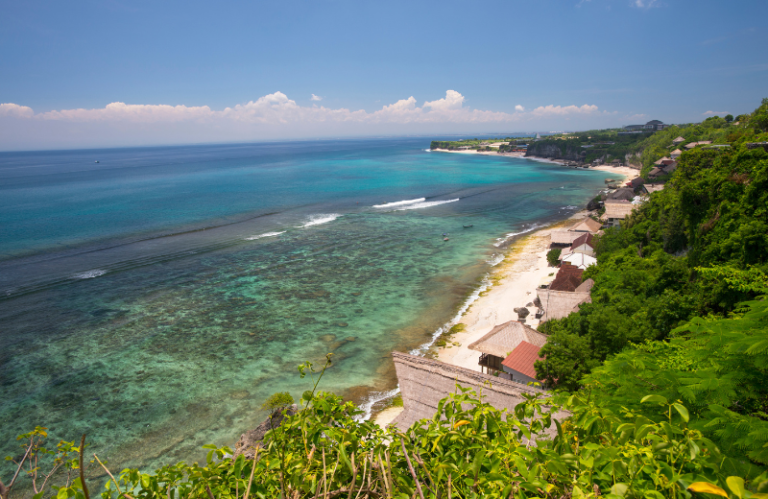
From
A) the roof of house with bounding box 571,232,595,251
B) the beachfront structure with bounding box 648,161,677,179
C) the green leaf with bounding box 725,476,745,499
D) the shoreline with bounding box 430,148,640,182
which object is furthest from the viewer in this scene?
the shoreline with bounding box 430,148,640,182

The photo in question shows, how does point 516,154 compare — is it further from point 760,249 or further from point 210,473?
point 210,473

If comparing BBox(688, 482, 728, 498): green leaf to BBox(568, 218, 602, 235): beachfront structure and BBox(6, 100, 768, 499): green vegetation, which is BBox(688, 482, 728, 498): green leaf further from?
BBox(568, 218, 602, 235): beachfront structure

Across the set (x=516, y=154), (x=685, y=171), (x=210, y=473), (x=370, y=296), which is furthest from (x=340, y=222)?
(x=516, y=154)

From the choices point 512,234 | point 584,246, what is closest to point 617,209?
point 512,234

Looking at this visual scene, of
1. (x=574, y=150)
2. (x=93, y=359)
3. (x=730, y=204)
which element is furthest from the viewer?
(x=574, y=150)

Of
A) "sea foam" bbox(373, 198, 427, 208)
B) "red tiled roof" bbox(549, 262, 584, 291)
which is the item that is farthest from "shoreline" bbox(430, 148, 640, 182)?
"red tiled roof" bbox(549, 262, 584, 291)

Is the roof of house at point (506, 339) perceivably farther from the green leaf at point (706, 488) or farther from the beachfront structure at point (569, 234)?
Result: the beachfront structure at point (569, 234)
